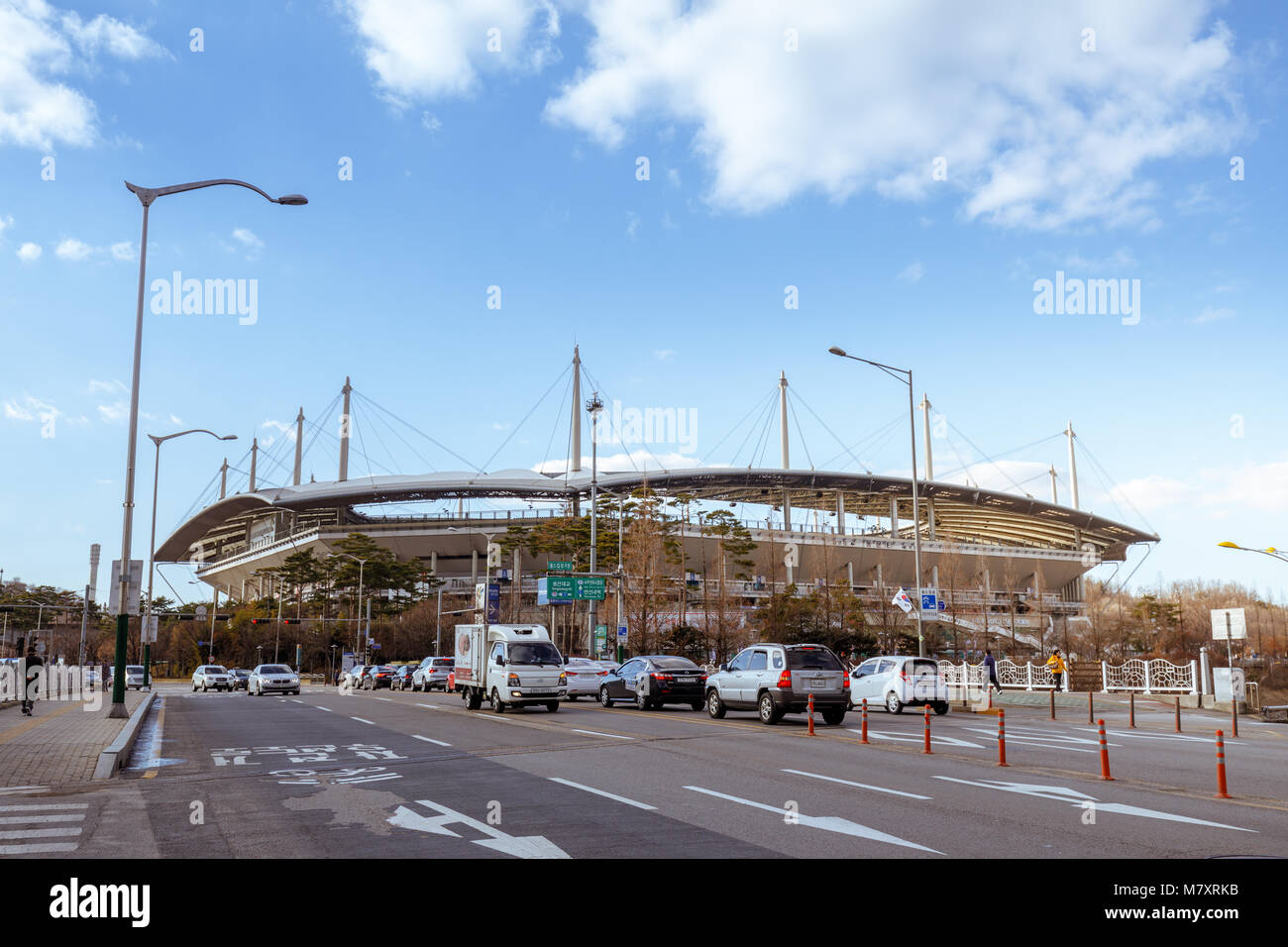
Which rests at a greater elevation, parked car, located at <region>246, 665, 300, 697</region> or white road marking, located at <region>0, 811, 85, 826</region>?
white road marking, located at <region>0, 811, 85, 826</region>

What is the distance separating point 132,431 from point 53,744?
1001 centimetres

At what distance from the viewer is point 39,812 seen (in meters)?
10.4

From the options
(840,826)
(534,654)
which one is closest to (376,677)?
(534,654)

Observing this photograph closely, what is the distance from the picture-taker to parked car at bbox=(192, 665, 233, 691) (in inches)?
2297

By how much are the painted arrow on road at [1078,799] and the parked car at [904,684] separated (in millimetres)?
16716

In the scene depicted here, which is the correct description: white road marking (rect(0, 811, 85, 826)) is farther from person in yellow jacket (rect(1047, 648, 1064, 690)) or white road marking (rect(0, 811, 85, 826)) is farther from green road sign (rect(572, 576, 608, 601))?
green road sign (rect(572, 576, 608, 601))

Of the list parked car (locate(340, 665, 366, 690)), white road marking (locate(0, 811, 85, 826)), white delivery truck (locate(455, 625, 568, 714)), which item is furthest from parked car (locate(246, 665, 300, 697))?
white road marking (locate(0, 811, 85, 826))

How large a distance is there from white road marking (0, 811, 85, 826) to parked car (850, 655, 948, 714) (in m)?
23.8

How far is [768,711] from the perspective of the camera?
78.7 ft
